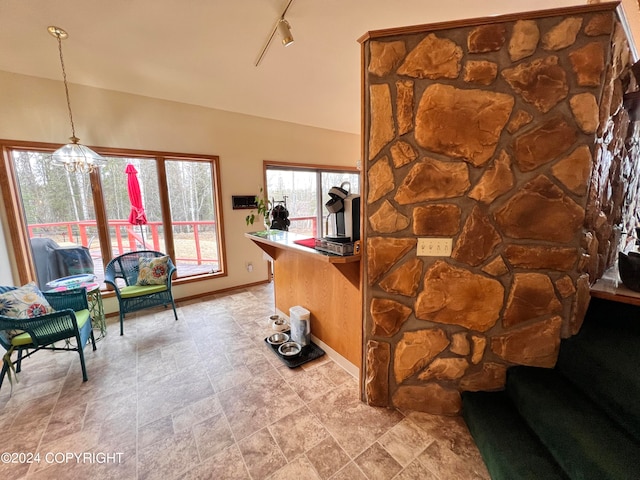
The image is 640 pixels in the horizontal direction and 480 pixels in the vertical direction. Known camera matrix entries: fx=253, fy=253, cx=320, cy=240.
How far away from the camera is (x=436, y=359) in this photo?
172cm

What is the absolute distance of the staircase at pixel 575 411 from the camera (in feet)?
3.70

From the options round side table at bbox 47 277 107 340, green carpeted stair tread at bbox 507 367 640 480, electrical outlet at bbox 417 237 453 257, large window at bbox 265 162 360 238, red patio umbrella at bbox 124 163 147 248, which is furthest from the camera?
large window at bbox 265 162 360 238

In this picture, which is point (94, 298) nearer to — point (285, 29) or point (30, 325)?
point (30, 325)

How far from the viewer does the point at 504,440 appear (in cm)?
135

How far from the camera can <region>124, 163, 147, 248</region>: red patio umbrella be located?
3404mm

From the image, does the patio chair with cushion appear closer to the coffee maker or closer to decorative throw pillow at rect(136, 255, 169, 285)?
decorative throw pillow at rect(136, 255, 169, 285)

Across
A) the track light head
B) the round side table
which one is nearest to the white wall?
the round side table

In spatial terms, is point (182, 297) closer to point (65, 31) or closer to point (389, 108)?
point (65, 31)

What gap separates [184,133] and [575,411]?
4.69 metres

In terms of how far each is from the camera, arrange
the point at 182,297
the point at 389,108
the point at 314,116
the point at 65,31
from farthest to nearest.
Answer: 1. the point at 314,116
2. the point at 182,297
3. the point at 65,31
4. the point at 389,108

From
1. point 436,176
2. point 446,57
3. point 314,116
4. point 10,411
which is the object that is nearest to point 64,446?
point 10,411

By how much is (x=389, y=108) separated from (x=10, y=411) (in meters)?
3.37

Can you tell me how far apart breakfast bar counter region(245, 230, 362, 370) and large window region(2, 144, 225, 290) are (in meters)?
1.72

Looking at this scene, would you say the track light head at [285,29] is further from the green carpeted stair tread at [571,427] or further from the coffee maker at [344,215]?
the green carpeted stair tread at [571,427]
